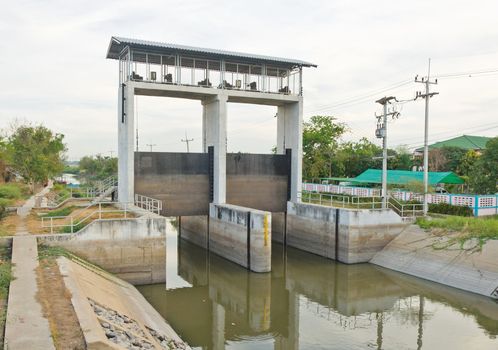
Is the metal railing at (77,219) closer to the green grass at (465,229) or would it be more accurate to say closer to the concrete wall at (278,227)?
the concrete wall at (278,227)

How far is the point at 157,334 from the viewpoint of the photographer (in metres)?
11.8

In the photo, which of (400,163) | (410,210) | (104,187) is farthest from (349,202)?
(400,163)

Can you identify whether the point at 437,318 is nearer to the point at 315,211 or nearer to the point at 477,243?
the point at 477,243

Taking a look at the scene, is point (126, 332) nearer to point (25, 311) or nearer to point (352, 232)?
point (25, 311)

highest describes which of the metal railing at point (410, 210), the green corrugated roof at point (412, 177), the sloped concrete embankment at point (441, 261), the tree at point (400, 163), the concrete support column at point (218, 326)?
the tree at point (400, 163)

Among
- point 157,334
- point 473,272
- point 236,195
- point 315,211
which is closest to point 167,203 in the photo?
point 236,195

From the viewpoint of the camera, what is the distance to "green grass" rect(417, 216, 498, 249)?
19828 mm

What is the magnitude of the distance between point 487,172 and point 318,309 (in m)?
19.5

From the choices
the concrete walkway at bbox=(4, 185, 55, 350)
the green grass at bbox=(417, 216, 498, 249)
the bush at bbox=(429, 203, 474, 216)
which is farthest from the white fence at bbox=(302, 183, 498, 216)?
the concrete walkway at bbox=(4, 185, 55, 350)

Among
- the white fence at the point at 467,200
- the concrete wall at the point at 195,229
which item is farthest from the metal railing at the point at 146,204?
the white fence at the point at 467,200

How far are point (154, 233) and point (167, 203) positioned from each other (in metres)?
7.39

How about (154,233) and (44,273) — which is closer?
(44,273)

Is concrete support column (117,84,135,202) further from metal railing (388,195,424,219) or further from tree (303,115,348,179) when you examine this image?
tree (303,115,348,179)

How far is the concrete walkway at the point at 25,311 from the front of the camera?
25.8ft
